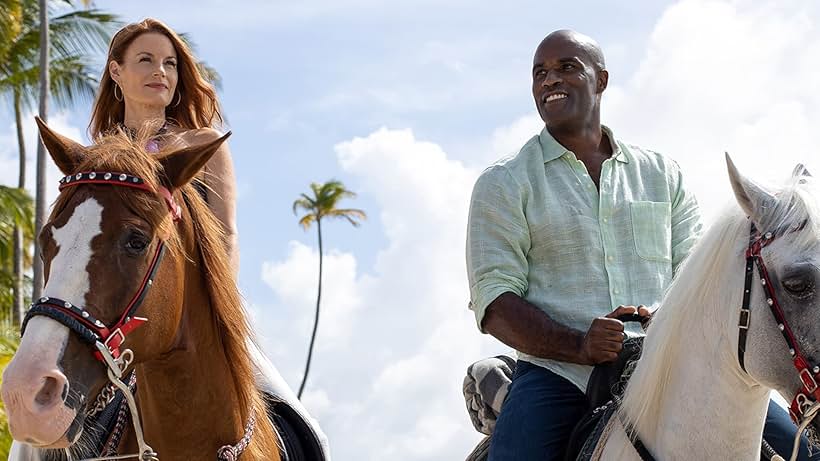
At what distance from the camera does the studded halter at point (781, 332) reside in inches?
139

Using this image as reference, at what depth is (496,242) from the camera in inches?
192

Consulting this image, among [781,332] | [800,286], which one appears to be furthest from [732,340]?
[800,286]

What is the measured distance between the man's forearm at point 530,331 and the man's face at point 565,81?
1.02 meters

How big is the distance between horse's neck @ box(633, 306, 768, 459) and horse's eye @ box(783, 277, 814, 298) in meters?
0.33

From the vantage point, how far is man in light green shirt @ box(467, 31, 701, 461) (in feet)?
14.9

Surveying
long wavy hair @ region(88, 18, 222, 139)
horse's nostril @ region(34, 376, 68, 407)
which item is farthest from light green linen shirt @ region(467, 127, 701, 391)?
horse's nostril @ region(34, 376, 68, 407)

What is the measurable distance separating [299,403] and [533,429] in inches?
42.9

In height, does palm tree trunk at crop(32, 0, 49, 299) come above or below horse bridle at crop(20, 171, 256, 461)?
above

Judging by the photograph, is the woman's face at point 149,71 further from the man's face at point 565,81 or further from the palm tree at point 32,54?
the palm tree at point 32,54

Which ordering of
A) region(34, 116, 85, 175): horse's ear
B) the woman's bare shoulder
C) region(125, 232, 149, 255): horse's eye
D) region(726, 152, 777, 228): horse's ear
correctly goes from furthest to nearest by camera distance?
the woman's bare shoulder < region(34, 116, 85, 175): horse's ear < region(726, 152, 777, 228): horse's ear < region(125, 232, 149, 255): horse's eye

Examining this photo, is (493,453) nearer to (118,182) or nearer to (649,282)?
(649,282)

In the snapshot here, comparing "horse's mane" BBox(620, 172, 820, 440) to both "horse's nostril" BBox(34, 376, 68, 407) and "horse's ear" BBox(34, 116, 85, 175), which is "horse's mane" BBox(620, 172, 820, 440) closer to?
"horse's nostril" BBox(34, 376, 68, 407)

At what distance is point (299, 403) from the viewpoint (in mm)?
4828

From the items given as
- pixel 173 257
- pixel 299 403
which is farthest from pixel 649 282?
pixel 173 257
